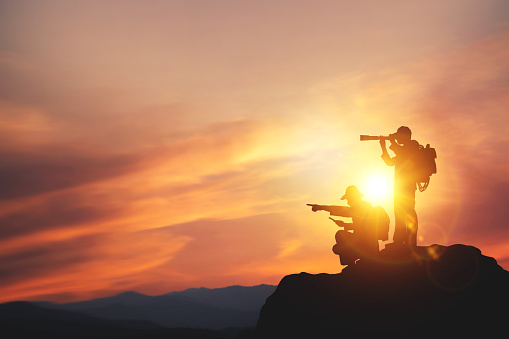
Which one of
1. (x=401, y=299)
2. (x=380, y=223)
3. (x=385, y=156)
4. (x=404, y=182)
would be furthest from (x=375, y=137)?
(x=401, y=299)

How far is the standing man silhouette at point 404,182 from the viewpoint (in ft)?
81.6

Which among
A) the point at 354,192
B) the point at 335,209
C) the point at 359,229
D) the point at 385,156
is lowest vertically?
the point at 359,229

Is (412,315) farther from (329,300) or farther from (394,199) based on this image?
(394,199)

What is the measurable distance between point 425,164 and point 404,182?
116cm

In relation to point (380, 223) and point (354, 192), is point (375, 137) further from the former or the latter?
point (380, 223)

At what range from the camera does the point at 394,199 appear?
1006 inches

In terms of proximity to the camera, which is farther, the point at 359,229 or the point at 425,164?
the point at 359,229

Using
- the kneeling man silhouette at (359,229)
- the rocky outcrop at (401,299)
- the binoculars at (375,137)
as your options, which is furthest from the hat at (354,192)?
the rocky outcrop at (401,299)

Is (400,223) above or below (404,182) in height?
below

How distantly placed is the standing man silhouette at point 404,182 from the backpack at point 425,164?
5.2 inches

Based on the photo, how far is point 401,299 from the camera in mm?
23344

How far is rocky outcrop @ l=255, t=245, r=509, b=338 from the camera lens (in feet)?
72.4

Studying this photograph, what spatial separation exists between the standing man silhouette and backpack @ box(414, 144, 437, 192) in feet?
0.43

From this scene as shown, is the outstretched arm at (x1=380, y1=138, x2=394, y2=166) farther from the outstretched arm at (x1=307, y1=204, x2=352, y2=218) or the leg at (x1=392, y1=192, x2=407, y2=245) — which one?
the outstretched arm at (x1=307, y1=204, x2=352, y2=218)
